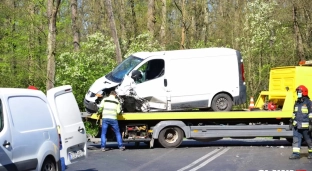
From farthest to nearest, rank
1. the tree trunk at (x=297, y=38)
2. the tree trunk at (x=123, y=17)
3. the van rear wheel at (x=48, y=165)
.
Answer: the tree trunk at (x=123, y=17)
the tree trunk at (x=297, y=38)
the van rear wheel at (x=48, y=165)

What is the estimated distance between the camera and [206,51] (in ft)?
56.8

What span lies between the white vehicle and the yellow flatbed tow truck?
5364mm

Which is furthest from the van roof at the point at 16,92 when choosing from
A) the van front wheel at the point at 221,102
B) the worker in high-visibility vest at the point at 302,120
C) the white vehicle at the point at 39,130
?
the van front wheel at the point at 221,102

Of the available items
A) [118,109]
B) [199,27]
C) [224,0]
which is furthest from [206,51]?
[224,0]

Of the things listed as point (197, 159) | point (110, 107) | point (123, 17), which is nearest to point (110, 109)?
point (110, 107)

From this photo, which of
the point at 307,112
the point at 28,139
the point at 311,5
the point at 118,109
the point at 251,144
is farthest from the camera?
the point at 311,5

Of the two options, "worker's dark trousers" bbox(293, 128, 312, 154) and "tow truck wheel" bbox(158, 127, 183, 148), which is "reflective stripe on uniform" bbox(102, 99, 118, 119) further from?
"worker's dark trousers" bbox(293, 128, 312, 154)

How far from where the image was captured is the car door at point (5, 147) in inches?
324

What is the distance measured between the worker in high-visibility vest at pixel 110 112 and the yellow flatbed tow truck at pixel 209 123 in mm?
379

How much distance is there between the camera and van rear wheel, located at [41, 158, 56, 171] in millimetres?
9620

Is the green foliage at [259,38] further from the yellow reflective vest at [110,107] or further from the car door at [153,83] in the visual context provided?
the yellow reflective vest at [110,107]

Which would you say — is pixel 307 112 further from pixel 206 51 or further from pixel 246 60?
pixel 246 60

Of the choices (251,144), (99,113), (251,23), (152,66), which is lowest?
(251,144)

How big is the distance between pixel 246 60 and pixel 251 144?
1937 centimetres
